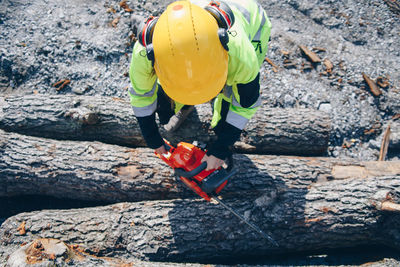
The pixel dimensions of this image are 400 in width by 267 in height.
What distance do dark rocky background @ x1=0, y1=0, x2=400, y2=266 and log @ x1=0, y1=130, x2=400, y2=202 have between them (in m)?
1.11

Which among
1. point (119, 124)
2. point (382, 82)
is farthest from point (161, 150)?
point (382, 82)

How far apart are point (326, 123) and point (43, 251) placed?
3465 millimetres

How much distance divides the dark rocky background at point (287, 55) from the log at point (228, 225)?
49.9 inches

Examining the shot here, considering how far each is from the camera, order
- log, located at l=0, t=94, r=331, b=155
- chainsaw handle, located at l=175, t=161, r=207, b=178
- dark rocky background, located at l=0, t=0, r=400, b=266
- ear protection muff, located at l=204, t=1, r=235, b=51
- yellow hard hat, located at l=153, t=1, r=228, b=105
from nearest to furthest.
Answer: yellow hard hat, located at l=153, t=1, r=228, b=105 → ear protection muff, located at l=204, t=1, r=235, b=51 → chainsaw handle, located at l=175, t=161, r=207, b=178 → log, located at l=0, t=94, r=331, b=155 → dark rocky background, located at l=0, t=0, r=400, b=266

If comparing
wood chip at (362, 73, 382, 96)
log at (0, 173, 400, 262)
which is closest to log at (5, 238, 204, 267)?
log at (0, 173, 400, 262)

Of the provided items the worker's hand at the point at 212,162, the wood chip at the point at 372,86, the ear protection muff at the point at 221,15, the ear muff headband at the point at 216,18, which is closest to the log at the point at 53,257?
the worker's hand at the point at 212,162

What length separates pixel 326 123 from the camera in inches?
143

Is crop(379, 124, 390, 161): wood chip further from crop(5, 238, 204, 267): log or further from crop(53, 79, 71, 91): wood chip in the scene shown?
crop(53, 79, 71, 91): wood chip

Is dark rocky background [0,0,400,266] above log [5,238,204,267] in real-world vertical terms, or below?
above

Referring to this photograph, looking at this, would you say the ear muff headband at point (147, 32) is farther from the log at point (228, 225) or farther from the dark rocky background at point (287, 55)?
the dark rocky background at point (287, 55)

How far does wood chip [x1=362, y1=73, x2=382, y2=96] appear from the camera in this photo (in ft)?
13.8

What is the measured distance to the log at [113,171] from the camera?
3168mm

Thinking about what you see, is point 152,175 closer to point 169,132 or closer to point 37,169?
point 169,132

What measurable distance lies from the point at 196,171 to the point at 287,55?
290 cm
